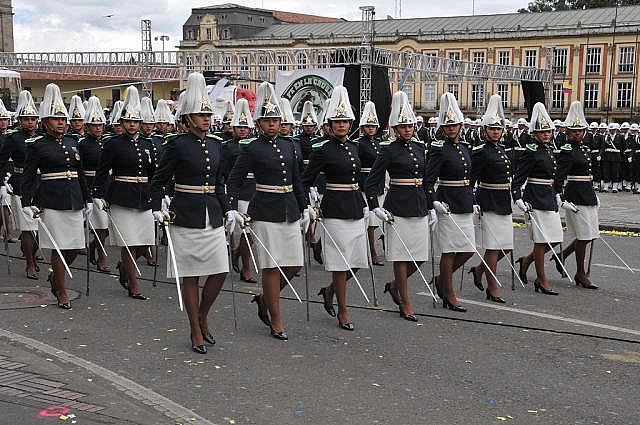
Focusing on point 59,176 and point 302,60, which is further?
point 302,60

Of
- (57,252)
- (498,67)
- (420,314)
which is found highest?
(498,67)

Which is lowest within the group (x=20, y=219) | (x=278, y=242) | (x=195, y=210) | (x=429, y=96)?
(x=20, y=219)

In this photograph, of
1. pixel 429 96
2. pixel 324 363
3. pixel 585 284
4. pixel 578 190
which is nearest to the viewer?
pixel 324 363

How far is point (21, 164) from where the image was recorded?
1166cm

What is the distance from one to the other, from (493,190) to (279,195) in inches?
119

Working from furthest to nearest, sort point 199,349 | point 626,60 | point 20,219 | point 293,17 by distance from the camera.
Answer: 1. point 293,17
2. point 626,60
3. point 20,219
4. point 199,349

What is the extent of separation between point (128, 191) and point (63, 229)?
92cm

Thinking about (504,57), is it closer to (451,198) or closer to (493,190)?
(493,190)

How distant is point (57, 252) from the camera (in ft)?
28.7

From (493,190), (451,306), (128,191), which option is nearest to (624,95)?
(493,190)

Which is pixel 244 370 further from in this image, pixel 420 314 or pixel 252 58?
pixel 252 58

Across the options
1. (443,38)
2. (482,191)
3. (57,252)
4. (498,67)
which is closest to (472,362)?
(482,191)

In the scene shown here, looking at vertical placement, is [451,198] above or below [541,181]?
below

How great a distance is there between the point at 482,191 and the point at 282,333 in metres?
3.24
